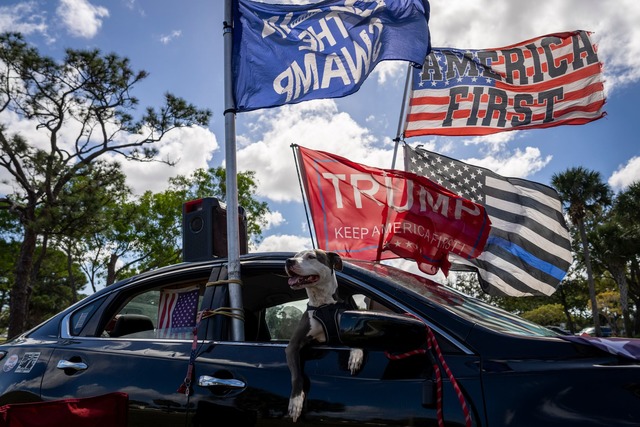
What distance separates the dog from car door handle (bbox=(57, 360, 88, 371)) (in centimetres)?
128

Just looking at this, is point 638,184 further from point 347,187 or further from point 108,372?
point 108,372

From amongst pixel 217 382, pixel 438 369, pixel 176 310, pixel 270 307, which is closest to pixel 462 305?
pixel 438 369

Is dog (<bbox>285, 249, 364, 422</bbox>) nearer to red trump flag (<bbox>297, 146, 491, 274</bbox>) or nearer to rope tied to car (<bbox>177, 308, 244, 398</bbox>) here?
rope tied to car (<bbox>177, 308, 244, 398</bbox>)

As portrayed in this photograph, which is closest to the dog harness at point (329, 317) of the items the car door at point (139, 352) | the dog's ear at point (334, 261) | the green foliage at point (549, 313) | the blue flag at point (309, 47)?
the dog's ear at point (334, 261)

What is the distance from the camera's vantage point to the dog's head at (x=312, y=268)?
258 centimetres

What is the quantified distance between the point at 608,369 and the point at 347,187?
403 cm

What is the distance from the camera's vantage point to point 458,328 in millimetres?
2084

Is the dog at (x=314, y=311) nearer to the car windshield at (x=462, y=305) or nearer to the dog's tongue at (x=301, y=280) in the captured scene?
the dog's tongue at (x=301, y=280)

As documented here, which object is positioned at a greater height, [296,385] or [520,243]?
[520,243]

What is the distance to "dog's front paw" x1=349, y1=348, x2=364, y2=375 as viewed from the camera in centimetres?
214

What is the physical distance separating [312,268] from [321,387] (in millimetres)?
599

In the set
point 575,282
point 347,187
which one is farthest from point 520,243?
point 575,282

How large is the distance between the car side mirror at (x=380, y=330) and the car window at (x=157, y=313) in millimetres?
1565

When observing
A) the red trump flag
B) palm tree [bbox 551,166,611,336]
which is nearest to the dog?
the red trump flag
